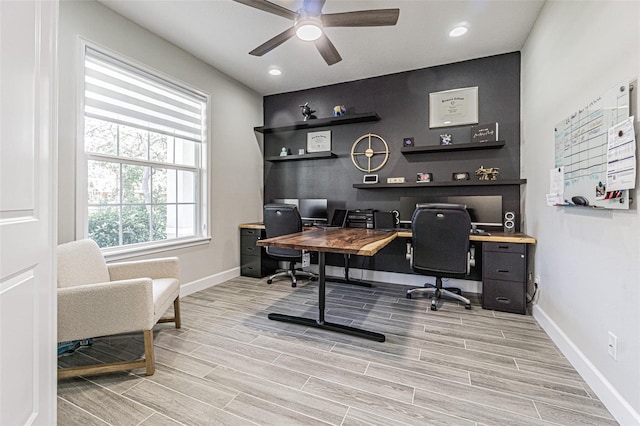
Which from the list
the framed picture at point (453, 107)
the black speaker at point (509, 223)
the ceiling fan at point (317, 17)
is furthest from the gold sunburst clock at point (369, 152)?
the ceiling fan at point (317, 17)

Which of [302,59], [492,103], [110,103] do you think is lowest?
[110,103]

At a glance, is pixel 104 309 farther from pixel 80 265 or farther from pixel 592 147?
pixel 592 147

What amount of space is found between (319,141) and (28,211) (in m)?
3.64

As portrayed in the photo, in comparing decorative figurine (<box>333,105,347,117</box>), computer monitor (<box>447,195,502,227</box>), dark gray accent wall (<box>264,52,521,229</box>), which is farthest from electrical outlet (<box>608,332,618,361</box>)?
decorative figurine (<box>333,105,347,117</box>)

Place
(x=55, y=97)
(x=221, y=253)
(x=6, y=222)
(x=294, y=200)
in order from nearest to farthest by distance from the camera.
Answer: (x=6, y=222)
(x=55, y=97)
(x=221, y=253)
(x=294, y=200)

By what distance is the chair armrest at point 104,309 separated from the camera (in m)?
1.68

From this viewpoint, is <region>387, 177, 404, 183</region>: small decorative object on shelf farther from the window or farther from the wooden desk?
the window

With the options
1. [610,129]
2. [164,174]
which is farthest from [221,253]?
[610,129]

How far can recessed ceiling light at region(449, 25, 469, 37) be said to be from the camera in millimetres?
2791

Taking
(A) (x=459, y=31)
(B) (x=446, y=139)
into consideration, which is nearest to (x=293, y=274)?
(B) (x=446, y=139)

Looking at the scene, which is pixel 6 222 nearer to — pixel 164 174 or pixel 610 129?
pixel 164 174

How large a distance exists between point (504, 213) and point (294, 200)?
8.99 ft

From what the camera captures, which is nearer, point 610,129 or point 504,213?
point 610,129

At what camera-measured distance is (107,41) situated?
8.29ft
